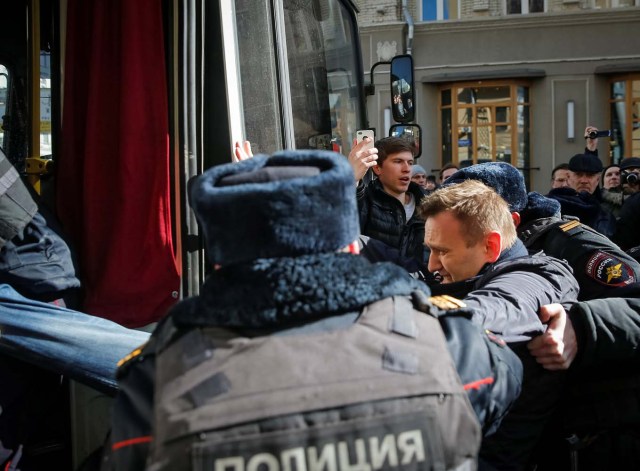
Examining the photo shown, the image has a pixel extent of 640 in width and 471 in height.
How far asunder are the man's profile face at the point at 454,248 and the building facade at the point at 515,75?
12.5m

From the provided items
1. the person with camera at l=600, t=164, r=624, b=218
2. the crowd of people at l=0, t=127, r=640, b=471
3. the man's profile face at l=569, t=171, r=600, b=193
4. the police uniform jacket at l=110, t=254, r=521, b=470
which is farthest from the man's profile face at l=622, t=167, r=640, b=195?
the police uniform jacket at l=110, t=254, r=521, b=470

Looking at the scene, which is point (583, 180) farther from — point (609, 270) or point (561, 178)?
point (609, 270)

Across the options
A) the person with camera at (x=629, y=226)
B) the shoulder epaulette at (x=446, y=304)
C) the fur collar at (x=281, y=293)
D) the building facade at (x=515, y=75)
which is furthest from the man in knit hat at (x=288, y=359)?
the building facade at (x=515, y=75)

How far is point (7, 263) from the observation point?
1903mm

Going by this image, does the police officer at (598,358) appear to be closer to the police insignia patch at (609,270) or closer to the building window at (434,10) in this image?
the police insignia patch at (609,270)

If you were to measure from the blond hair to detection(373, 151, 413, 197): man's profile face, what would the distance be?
231 cm

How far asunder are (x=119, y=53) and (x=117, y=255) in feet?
2.11

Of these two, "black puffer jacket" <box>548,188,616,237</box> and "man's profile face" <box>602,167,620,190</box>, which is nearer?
"black puffer jacket" <box>548,188,616,237</box>

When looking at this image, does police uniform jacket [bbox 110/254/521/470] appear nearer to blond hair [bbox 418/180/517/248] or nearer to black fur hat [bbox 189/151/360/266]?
black fur hat [bbox 189/151/360/266]

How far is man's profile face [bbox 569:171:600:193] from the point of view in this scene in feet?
17.1

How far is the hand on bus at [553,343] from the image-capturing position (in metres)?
1.78

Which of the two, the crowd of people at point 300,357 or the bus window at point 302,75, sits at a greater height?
the bus window at point 302,75

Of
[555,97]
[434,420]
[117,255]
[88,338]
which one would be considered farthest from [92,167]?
[555,97]

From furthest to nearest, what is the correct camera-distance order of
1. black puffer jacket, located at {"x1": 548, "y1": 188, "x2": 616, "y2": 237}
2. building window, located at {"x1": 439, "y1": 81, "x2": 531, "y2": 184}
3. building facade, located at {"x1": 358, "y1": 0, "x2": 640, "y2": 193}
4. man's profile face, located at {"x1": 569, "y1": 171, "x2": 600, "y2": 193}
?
building window, located at {"x1": 439, "y1": 81, "x2": 531, "y2": 184} → building facade, located at {"x1": 358, "y1": 0, "x2": 640, "y2": 193} → man's profile face, located at {"x1": 569, "y1": 171, "x2": 600, "y2": 193} → black puffer jacket, located at {"x1": 548, "y1": 188, "x2": 616, "y2": 237}
